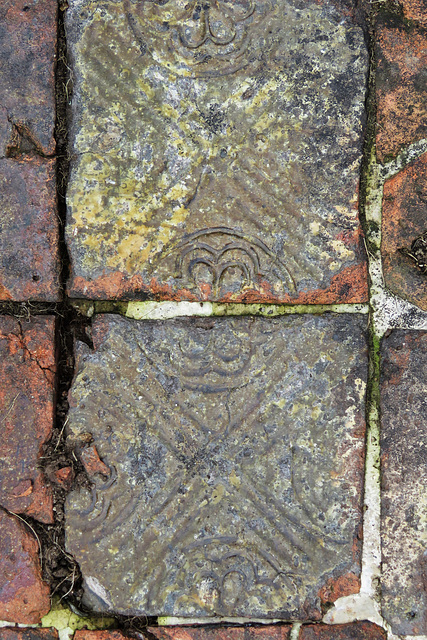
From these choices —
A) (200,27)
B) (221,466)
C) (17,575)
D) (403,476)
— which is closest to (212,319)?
(221,466)

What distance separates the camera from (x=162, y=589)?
1.91m

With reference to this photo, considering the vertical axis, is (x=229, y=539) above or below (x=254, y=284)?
below

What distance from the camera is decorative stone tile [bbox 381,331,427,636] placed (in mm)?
1937

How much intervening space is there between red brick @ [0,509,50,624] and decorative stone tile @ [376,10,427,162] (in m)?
1.97

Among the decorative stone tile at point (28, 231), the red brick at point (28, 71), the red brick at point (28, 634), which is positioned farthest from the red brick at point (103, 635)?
the red brick at point (28, 71)

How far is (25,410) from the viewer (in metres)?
1.94

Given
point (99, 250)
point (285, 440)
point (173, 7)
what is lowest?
point (285, 440)

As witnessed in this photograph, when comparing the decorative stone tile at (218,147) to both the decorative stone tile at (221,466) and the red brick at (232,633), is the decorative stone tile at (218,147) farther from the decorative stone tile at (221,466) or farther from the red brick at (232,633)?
the red brick at (232,633)

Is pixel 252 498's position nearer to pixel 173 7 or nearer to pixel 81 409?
pixel 81 409

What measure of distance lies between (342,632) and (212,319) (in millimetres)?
1251

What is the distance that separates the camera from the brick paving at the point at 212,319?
6.23 ft

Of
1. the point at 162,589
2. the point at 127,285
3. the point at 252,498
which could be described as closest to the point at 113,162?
the point at 127,285

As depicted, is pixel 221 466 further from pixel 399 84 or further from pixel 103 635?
pixel 399 84

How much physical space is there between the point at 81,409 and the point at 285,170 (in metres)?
1.17
